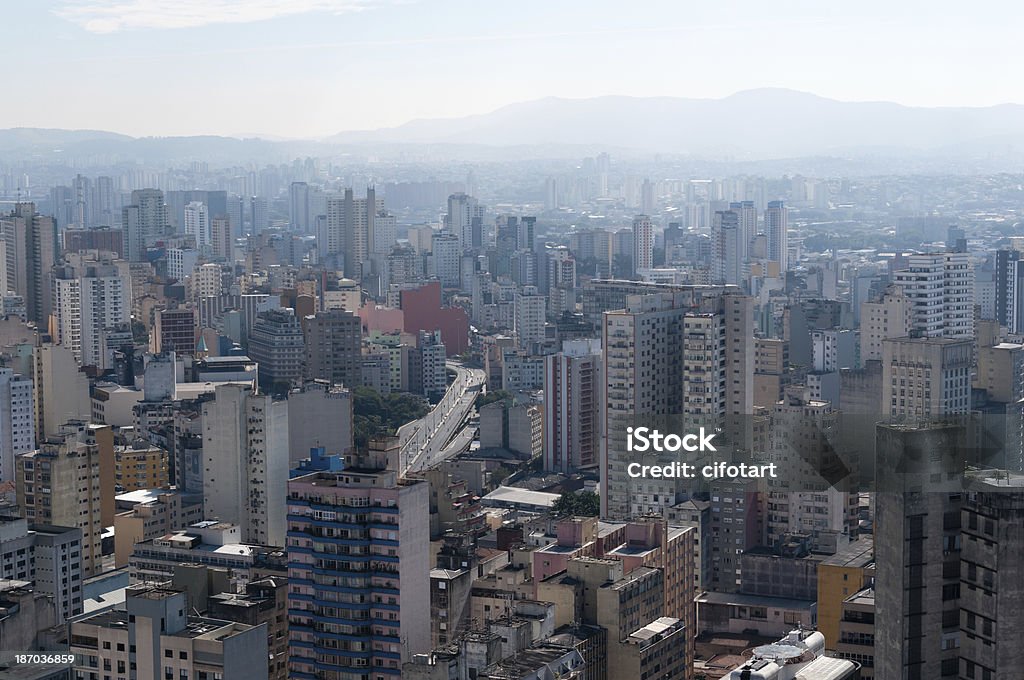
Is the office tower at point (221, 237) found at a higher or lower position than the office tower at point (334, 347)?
higher

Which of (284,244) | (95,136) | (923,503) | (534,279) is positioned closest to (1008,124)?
(534,279)

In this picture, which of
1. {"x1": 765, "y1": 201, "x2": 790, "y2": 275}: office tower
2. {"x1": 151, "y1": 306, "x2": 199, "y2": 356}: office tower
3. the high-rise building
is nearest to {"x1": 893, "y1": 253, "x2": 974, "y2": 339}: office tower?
{"x1": 151, "y1": 306, "x2": 199, "y2": 356}: office tower

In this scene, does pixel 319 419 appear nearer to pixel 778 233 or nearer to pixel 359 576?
pixel 359 576

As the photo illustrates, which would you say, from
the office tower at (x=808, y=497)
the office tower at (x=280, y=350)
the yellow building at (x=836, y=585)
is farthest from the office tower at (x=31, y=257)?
the yellow building at (x=836, y=585)

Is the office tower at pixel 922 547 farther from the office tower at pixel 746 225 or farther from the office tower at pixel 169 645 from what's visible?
the office tower at pixel 746 225

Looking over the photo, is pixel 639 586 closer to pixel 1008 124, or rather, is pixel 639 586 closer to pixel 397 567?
pixel 397 567

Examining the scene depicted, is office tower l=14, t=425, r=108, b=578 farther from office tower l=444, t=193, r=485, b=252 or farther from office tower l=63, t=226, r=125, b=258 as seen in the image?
office tower l=444, t=193, r=485, b=252

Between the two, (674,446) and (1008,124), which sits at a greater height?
(1008,124)
